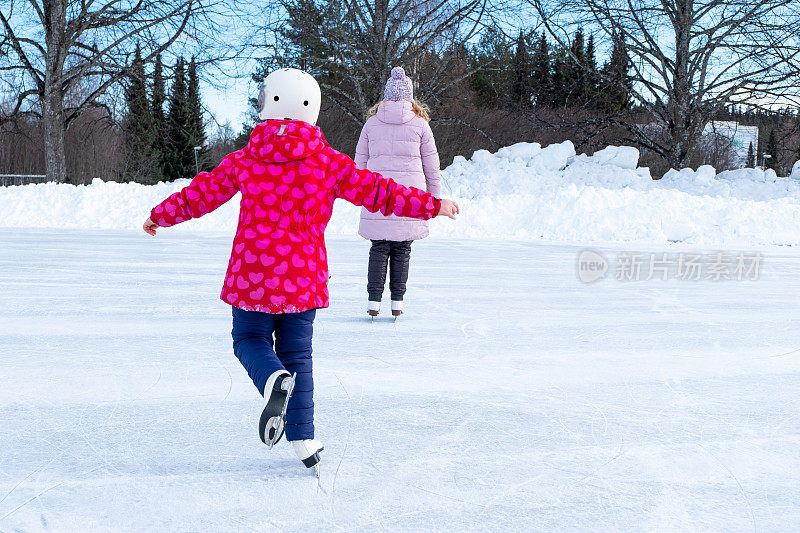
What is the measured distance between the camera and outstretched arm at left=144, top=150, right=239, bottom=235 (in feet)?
7.24

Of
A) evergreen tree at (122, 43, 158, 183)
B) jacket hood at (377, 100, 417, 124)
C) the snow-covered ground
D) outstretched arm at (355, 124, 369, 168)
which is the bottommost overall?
the snow-covered ground

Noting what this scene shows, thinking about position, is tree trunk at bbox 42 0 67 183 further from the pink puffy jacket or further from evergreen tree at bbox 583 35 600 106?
the pink puffy jacket

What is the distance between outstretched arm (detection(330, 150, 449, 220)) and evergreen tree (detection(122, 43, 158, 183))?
53.3ft

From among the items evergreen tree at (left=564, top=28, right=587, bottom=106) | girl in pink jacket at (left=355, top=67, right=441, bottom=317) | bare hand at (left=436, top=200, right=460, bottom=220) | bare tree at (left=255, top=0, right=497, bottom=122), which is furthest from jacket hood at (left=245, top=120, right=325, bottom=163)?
evergreen tree at (left=564, top=28, right=587, bottom=106)

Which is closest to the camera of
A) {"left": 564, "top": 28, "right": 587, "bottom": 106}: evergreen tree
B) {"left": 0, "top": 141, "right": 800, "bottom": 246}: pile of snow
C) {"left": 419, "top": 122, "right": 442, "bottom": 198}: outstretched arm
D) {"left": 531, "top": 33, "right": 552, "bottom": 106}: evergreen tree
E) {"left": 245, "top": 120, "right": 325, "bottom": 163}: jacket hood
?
{"left": 245, "top": 120, "right": 325, "bottom": 163}: jacket hood

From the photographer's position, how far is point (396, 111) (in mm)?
4574

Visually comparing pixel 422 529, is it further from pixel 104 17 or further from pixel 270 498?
pixel 104 17

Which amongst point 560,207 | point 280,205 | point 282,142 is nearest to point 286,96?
point 282,142

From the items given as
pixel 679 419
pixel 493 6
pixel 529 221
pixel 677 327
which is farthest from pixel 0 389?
pixel 493 6

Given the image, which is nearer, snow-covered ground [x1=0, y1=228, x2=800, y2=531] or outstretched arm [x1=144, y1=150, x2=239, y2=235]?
snow-covered ground [x1=0, y1=228, x2=800, y2=531]

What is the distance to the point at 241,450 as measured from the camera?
8.12ft

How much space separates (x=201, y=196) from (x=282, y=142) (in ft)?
1.12

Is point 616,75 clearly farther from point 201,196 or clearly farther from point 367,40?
point 201,196

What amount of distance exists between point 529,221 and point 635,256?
2.49 m
